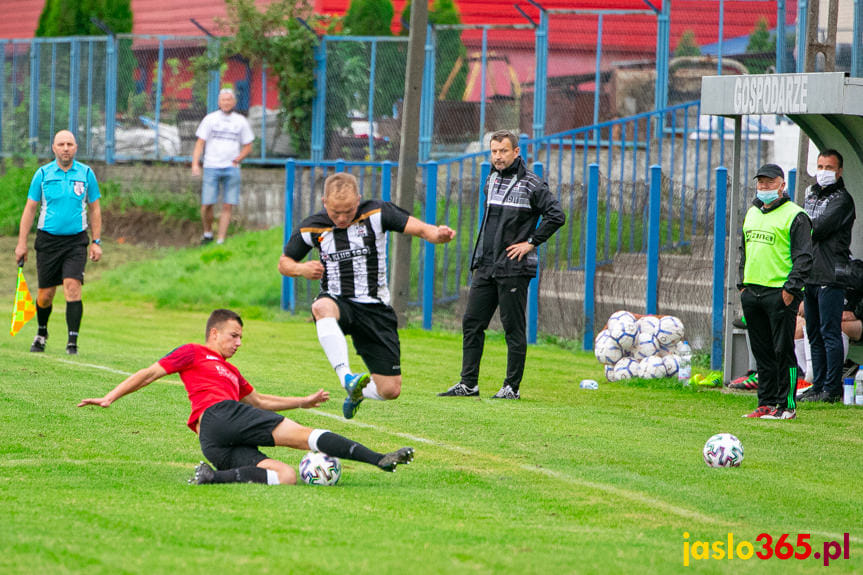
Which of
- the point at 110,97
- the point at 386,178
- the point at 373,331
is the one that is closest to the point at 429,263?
the point at 386,178

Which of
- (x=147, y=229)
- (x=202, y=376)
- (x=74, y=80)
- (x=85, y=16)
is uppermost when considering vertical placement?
(x=85, y=16)

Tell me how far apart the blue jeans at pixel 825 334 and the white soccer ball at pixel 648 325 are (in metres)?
1.65

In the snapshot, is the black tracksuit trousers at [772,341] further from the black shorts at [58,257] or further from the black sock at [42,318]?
the black sock at [42,318]

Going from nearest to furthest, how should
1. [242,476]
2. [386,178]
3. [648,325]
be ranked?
[242,476], [648,325], [386,178]

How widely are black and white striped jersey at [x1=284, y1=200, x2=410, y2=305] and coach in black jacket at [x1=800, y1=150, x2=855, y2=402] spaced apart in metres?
4.20

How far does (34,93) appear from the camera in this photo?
27.6 meters

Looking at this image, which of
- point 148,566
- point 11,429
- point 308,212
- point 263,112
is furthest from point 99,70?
point 148,566

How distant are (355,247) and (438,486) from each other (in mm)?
2349

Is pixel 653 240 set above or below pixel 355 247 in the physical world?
above

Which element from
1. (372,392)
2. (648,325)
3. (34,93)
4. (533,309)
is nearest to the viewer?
(372,392)

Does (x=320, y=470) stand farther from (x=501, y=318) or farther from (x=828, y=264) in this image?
(x=828, y=264)

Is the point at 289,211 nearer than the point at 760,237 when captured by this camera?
No

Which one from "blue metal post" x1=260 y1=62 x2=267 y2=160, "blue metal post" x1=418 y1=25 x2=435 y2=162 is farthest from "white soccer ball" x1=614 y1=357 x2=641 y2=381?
"blue metal post" x1=260 y1=62 x2=267 y2=160

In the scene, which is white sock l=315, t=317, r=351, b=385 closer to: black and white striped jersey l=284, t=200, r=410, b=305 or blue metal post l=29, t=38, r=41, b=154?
black and white striped jersey l=284, t=200, r=410, b=305
